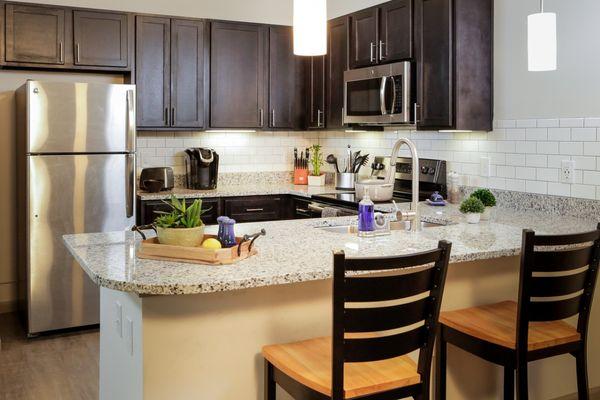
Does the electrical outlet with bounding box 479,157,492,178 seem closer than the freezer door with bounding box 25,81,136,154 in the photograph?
Yes

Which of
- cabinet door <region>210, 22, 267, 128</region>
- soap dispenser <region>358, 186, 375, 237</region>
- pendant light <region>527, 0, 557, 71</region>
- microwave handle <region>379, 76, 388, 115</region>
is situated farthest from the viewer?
cabinet door <region>210, 22, 267, 128</region>

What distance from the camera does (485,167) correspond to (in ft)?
13.5

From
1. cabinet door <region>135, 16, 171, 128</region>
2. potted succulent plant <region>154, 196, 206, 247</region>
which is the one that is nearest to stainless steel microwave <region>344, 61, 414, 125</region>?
cabinet door <region>135, 16, 171, 128</region>

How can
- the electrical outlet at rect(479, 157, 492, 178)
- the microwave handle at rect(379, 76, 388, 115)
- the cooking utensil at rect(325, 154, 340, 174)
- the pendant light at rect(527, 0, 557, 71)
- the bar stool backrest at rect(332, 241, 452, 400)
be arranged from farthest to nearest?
the cooking utensil at rect(325, 154, 340, 174)
the microwave handle at rect(379, 76, 388, 115)
the electrical outlet at rect(479, 157, 492, 178)
the pendant light at rect(527, 0, 557, 71)
the bar stool backrest at rect(332, 241, 452, 400)

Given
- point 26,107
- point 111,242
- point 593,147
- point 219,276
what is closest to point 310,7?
point 219,276

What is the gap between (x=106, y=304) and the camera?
8.73 feet

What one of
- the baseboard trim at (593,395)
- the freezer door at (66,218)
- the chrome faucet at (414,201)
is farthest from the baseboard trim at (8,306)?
the baseboard trim at (593,395)

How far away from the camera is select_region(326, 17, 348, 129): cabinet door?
16.3 feet

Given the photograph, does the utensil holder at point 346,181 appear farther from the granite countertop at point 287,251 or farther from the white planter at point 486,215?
the white planter at point 486,215

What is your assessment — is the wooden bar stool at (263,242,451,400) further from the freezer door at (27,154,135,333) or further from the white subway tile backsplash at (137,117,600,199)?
the freezer door at (27,154,135,333)

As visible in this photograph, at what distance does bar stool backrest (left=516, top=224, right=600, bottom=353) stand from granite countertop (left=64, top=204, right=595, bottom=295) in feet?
0.74

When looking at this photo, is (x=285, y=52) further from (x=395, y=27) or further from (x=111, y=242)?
(x=111, y=242)

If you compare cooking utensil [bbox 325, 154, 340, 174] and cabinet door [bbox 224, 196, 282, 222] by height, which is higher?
cooking utensil [bbox 325, 154, 340, 174]

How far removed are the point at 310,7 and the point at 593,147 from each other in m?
1.85
